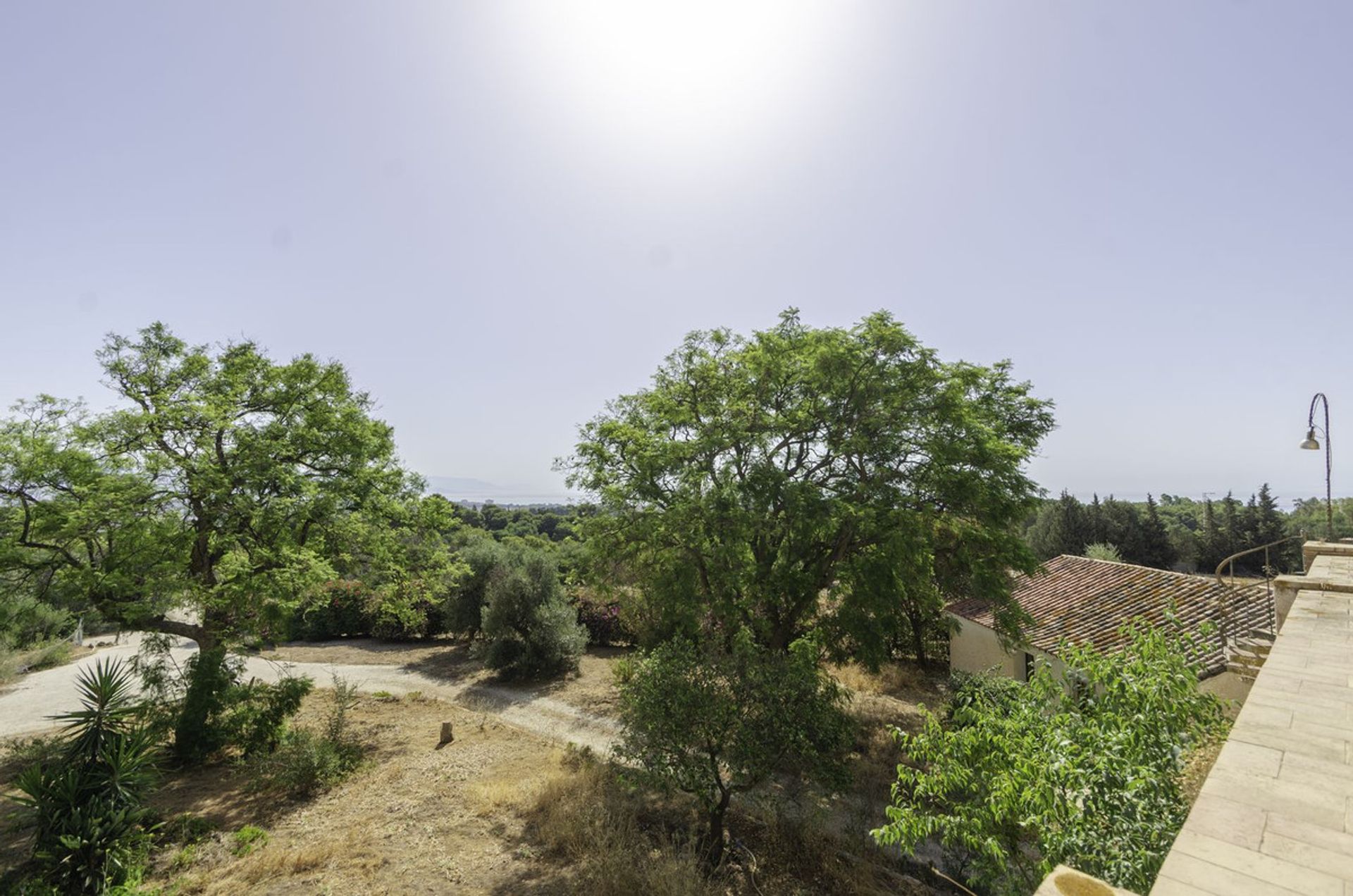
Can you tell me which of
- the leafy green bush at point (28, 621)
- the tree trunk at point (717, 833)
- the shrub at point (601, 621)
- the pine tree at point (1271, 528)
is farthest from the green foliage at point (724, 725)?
the pine tree at point (1271, 528)

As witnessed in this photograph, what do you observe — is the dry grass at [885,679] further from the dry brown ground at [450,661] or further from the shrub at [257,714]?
the shrub at [257,714]

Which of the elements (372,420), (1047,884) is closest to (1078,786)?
(1047,884)

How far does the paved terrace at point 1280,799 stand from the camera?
2.21 meters

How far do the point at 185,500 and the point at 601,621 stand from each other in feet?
54.2

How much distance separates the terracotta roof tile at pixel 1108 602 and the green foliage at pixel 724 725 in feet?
22.8

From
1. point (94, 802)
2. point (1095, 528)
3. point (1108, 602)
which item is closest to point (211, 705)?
point (94, 802)

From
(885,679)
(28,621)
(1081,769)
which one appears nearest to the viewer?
(1081,769)

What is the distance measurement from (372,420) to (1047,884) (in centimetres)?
1671

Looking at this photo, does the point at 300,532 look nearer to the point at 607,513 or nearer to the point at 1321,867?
the point at 607,513

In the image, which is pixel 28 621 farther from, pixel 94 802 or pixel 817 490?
pixel 817 490

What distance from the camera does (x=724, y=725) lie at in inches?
318

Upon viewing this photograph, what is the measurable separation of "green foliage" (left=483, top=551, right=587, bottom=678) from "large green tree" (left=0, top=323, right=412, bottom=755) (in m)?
7.84

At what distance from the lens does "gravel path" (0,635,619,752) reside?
558 inches

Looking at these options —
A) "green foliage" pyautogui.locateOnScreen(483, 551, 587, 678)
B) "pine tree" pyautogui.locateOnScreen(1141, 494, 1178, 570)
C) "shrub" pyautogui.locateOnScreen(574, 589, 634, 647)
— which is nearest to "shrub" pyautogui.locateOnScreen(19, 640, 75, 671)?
"green foliage" pyautogui.locateOnScreen(483, 551, 587, 678)
